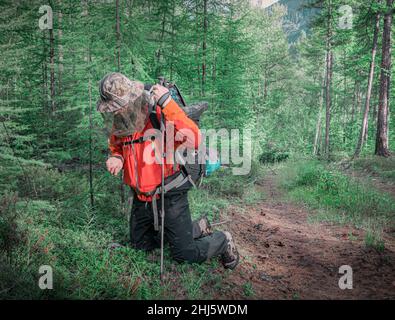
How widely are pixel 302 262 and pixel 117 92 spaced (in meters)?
4.03

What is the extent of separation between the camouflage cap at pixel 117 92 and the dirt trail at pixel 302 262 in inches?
108

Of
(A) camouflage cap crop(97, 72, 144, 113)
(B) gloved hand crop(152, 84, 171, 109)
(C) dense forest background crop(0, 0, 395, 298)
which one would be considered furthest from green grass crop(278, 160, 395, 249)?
(A) camouflage cap crop(97, 72, 144, 113)

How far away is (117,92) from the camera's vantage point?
3451mm

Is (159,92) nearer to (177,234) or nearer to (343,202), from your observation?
(177,234)

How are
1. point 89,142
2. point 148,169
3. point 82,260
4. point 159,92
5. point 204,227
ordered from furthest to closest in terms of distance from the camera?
point 89,142
point 204,227
point 82,260
point 148,169
point 159,92

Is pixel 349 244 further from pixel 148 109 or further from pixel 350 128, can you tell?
pixel 350 128

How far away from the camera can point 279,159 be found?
20312 mm

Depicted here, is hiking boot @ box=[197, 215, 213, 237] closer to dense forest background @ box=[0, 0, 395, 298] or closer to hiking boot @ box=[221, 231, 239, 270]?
hiking boot @ box=[221, 231, 239, 270]

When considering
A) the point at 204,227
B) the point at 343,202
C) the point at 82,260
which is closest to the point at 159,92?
the point at 204,227

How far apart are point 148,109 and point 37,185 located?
5.27 metres

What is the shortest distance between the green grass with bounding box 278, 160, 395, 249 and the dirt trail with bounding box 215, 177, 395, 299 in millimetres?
407

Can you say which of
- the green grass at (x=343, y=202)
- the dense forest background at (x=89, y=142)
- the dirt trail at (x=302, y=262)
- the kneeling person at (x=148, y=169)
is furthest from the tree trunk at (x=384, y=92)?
the kneeling person at (x=148, y=169)

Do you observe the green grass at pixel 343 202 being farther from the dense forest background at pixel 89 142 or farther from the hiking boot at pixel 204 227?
the hiking boot at pixel 204 227
